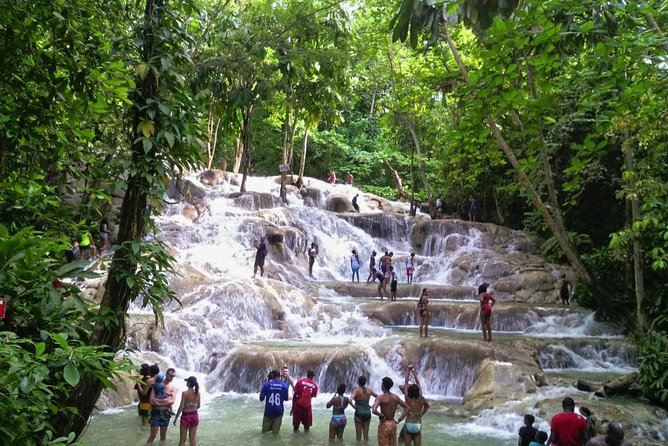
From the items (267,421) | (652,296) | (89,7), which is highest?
(89,7)

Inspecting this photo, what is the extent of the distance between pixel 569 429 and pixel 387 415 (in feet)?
7.65

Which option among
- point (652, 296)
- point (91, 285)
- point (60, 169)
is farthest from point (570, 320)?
point (60, 169)

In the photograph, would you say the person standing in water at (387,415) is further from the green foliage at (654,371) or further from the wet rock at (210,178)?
the wet rock at (210,178)

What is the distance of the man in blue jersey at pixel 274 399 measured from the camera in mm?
8594

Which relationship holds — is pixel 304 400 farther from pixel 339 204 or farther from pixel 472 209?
pixel 339 204

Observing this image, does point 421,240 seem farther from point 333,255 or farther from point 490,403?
point 490,403

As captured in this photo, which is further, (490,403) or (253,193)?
(253,193)

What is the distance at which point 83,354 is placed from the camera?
241 cm

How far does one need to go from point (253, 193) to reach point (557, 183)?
542 inches

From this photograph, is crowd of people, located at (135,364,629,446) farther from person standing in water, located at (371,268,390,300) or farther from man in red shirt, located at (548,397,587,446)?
person standing in water, located at (371,268,390,300)

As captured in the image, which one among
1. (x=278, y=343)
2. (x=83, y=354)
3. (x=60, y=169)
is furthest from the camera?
(x=278, y=343)

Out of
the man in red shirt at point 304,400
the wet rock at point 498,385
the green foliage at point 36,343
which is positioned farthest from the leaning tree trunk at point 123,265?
the wet rock at point 498,385

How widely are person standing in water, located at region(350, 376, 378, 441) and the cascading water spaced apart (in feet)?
2.37

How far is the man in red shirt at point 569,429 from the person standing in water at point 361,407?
9.00 ft
